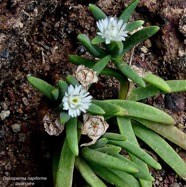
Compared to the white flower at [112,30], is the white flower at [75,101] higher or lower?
lower

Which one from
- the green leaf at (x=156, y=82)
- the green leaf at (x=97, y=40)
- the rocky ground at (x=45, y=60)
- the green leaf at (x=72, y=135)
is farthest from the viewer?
the rocky ground at (x=45, y=60)

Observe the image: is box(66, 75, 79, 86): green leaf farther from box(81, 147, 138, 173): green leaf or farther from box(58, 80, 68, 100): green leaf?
box(81, 147, 138, 173): green leaf

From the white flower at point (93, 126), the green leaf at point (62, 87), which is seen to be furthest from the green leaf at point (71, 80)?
the white flower at point (93, 126)

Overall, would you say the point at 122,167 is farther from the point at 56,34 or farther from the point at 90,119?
the point at 56,34

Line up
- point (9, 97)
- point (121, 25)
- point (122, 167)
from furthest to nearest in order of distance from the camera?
point (9, 97)
point (121, 25)
point (122, 167)

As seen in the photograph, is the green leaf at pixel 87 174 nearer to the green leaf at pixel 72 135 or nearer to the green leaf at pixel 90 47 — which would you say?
the green leaf at pixel 72 135

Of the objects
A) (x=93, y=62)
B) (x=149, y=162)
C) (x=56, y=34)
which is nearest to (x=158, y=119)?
(x=149, y=162)

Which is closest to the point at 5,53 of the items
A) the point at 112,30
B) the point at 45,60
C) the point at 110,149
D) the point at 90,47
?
the point at 45,60
